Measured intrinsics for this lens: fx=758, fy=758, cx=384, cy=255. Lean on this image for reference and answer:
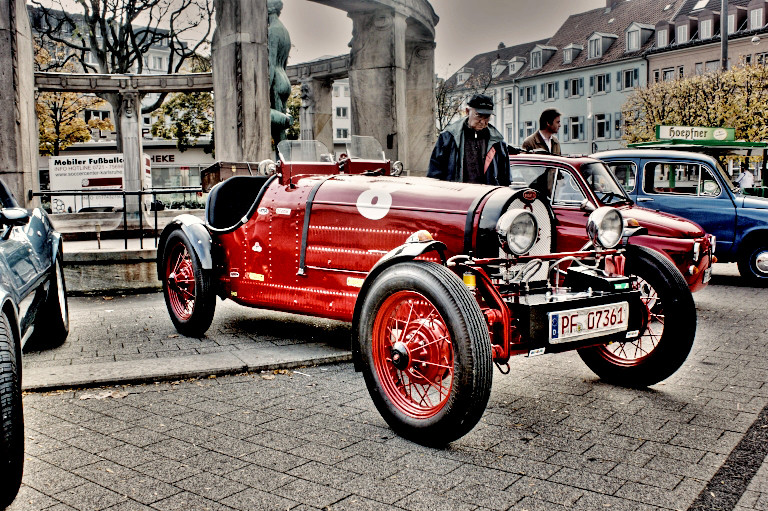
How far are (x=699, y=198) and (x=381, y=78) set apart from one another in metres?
5.87

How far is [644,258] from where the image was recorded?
4.96m

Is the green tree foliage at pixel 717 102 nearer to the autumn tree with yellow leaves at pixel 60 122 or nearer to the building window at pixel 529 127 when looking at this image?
the building window at pixel 529 127

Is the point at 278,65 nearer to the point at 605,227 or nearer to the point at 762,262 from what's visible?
the point at 762,262

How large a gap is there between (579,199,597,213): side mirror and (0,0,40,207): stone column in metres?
6.68

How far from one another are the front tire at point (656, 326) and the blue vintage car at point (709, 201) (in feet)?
19.5

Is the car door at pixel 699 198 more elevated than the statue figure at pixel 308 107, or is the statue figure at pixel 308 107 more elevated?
the statue figure at pixel 308 107

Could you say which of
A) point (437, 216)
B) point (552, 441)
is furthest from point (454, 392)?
point (437, 216)

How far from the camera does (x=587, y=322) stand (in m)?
4.22

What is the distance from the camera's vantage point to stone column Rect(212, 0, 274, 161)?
10742mm

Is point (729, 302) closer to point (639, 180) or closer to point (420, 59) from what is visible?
point (639, 180)

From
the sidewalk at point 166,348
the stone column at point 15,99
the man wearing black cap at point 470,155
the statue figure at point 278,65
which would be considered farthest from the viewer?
the statue figure at point 278,65

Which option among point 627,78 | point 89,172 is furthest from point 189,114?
point 627,78

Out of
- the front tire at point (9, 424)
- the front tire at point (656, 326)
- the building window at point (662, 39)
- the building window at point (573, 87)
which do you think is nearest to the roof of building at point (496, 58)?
the building window at point (573, 87)

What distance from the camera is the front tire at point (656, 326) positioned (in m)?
4.74
